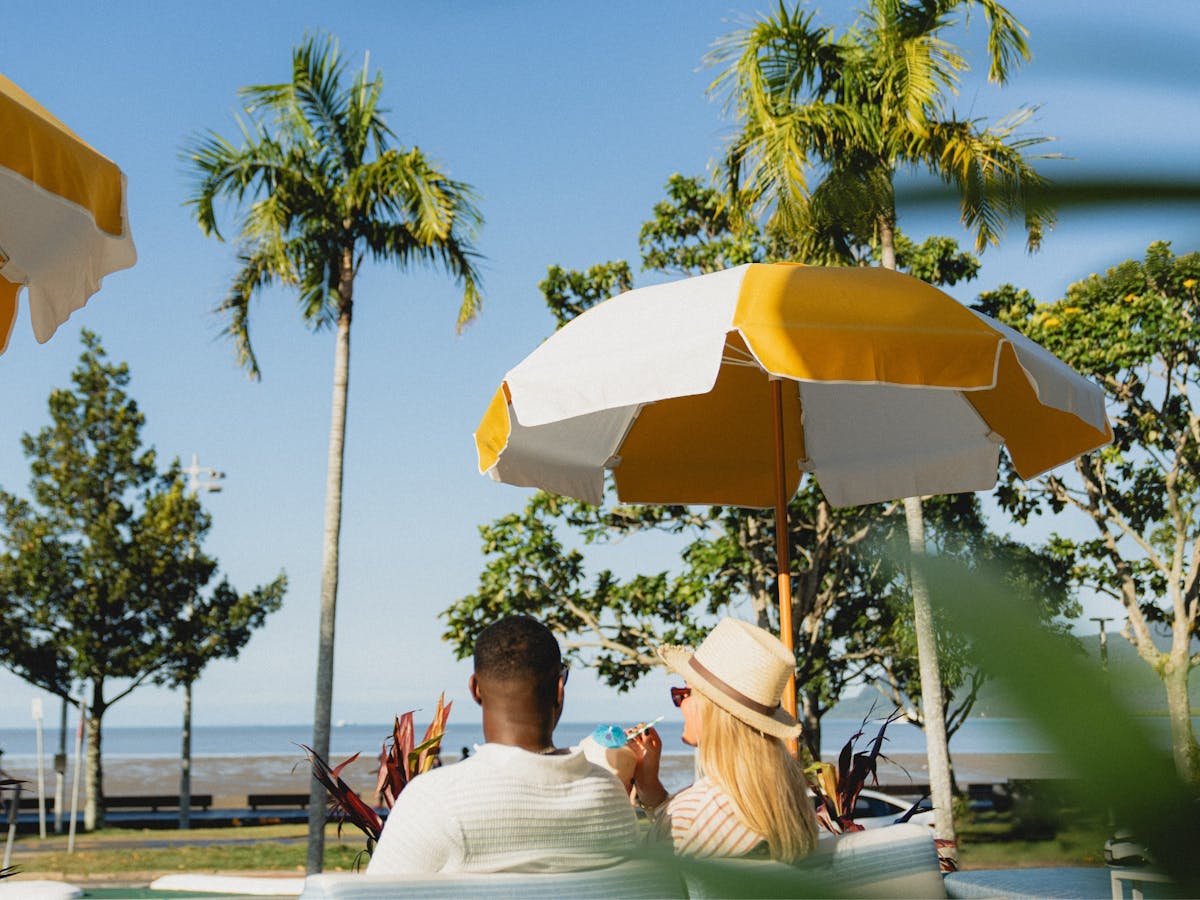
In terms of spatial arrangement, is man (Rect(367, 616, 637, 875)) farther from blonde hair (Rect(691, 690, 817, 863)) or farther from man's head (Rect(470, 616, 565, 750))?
blonde hair (Rect(691, 690, 817, 863))

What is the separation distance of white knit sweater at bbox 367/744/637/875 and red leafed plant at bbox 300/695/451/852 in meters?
1.27

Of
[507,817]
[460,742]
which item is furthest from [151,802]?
[460,742]

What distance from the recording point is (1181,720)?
32cm

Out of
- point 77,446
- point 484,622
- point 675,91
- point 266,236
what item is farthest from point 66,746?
point 675,91

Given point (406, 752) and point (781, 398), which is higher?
point (781, 398)

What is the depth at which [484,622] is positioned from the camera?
18.4 meters

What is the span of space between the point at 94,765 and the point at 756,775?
94.1 ft

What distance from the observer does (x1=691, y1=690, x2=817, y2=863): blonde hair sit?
2.67 metres

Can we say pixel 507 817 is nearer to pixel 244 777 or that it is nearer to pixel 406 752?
pixel 406 752

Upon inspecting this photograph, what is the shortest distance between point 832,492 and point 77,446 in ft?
80.7

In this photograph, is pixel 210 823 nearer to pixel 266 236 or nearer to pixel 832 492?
pixel 266 236

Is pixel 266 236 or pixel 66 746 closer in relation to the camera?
pixel 266 236

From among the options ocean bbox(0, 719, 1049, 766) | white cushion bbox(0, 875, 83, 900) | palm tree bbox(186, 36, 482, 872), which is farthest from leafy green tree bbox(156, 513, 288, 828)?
white cushion bbox(0, 875, 83, 900)

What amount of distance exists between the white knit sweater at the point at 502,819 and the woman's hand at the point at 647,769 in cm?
126
